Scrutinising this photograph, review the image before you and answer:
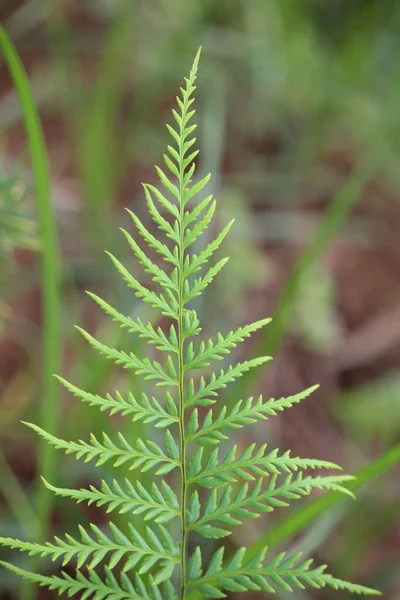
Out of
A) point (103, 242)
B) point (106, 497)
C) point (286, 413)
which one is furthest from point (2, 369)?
point (106, 497)

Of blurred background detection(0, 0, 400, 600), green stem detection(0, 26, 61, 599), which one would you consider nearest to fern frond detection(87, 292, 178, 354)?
green stem detection(0, 26, 61, 599)

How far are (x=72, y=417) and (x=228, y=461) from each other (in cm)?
52

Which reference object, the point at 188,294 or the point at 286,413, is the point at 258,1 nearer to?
the point at 286,413

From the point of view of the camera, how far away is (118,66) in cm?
106

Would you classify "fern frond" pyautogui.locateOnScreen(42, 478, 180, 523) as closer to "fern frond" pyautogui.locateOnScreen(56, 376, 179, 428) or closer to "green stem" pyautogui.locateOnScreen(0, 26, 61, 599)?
"fern frond" pyautogui.locateOnScreen(56, 376, 179, 428)

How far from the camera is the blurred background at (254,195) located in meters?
0.93

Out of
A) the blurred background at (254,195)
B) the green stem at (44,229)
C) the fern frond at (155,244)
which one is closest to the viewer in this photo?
the fern frond at (155,244)

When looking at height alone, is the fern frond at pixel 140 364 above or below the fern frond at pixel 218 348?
below

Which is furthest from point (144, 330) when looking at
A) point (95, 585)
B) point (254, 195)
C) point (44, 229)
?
point (254, 195)

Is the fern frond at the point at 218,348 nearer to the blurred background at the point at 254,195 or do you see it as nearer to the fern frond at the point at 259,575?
the fern frond at the point at 259,575

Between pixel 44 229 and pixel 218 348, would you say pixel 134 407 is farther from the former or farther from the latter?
pixel 44 229

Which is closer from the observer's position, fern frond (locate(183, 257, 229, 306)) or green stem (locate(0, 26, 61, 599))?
fern frond (locate(183, 257, 229, 306))

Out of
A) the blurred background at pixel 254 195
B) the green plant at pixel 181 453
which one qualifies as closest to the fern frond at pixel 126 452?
the green plant at pixel 181 453

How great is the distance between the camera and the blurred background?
925mm
